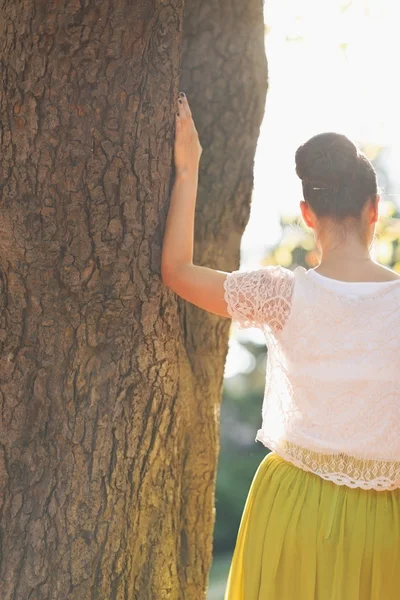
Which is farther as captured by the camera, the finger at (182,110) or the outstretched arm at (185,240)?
the finger at (182,110)

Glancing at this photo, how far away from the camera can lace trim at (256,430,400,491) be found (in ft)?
8.07

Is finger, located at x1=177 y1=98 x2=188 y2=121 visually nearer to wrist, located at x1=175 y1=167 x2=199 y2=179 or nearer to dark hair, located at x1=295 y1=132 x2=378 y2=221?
wrist, located at x1=175 y1=167 x2=199 y2=179

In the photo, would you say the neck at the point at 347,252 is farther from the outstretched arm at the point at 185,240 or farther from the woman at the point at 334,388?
the outstretched arm at the point at 185,240

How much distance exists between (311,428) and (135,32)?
4.34ft

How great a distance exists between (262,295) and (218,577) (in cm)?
778

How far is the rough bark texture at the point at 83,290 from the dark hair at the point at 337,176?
52cm

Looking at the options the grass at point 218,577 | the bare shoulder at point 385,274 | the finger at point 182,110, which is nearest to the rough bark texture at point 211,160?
the finger at point 182,110

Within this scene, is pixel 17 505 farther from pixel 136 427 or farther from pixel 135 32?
pixel 135 32

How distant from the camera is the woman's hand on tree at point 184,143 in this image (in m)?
2.79

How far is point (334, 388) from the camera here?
246 centimetres

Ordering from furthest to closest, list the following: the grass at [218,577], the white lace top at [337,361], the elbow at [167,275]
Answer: the grass at [218,577], the elbow at [167,275], the white lace top at [337,361]

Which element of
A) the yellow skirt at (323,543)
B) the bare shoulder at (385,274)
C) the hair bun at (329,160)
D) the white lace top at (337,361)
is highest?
the hair bun at (329,160)

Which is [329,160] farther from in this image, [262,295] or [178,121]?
[178,121]

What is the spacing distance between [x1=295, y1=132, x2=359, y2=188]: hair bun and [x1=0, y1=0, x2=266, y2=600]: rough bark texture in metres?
0.50
